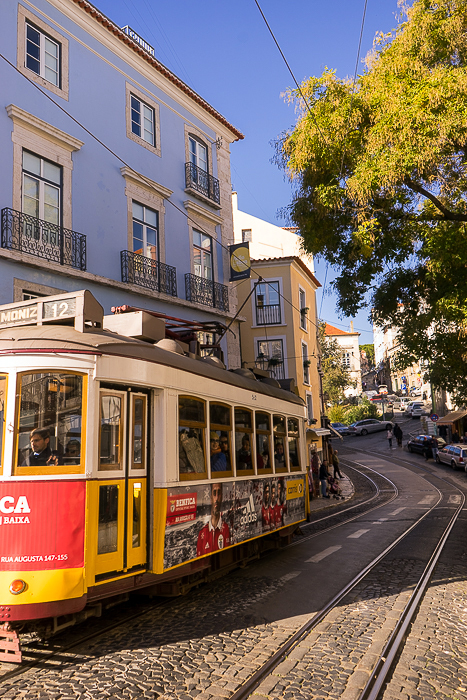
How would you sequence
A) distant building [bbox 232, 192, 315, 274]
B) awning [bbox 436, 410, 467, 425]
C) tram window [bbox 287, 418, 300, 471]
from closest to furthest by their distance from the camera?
tram window [bbox 287, 418, 300, 471], distant building [bbox 232, 192, 315, 274], awning [bbox 436, 410, 467, 425]

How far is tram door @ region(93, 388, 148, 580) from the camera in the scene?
228 inches

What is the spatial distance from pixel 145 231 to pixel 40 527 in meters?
11.9

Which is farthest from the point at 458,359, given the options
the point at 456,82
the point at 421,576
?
the point at 421,576

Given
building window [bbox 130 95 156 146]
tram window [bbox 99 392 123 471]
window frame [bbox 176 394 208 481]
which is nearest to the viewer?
tram window [bbox 99 392 123 471]

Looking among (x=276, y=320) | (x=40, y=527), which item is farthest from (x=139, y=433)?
(x=276, y=320)

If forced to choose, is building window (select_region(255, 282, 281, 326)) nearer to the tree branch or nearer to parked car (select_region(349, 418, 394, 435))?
the tree branch

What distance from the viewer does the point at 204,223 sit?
18.6 metres

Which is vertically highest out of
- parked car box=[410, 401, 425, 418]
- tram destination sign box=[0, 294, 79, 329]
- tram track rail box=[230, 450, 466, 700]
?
parked car box=[410, 401, 425, 418]

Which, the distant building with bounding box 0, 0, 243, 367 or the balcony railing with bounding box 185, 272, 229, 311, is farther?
the balcony railing with bounding box 185, 272, 229, 311

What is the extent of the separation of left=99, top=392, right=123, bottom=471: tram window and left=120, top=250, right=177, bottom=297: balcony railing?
9.19 meters

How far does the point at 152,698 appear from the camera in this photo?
4.60m

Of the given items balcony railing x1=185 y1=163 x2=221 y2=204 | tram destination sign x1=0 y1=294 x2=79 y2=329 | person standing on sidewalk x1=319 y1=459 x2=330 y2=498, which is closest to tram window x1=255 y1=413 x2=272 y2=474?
tram destination sign x1=0 y1=294 x2=79 y2=329

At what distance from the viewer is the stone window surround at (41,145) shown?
12406 millimetres

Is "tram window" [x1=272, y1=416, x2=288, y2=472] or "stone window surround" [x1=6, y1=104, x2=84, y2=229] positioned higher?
"stone window surround" [x1=6, y1=104, x2=84, y2=229]
